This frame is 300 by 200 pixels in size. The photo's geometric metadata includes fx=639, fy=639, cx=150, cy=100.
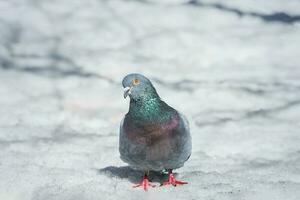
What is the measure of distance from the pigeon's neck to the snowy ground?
2.14 feet

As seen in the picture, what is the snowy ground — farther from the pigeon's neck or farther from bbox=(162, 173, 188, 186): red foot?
the pigeon's neck

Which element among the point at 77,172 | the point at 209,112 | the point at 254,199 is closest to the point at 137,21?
the point at 209,112

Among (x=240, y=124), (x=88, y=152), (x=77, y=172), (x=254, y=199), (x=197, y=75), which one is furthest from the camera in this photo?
(x=197, y=75)

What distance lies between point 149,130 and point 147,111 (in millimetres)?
156

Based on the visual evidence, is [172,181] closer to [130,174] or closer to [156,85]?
[130,174]

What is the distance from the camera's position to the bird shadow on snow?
586 cm

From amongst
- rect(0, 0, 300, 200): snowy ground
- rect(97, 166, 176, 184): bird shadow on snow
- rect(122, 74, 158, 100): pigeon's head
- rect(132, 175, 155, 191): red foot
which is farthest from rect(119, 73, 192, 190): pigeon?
rect(97, 166, 176, 184): bird shadow on snow

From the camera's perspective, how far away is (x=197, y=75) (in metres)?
9.10

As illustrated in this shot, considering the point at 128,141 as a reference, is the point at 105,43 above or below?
below

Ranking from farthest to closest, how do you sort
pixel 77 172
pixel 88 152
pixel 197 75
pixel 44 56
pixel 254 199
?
1. pixel 44 56
2. pixel 197 75
3. pixel 88 152
4. pixel 77 172
5. pixel 254 199

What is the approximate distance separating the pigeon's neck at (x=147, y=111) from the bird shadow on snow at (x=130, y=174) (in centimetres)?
79

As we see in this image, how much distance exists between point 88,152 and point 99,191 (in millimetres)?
1285

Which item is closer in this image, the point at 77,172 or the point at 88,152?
the point at 77,172

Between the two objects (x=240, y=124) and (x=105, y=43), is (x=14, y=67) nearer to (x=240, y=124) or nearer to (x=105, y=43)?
(x=105, y=43)
